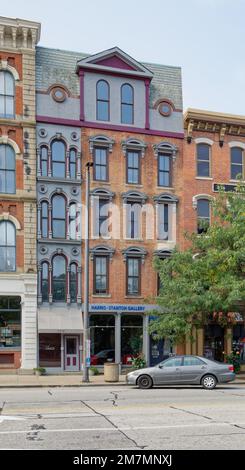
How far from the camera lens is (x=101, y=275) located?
33062 millimetres

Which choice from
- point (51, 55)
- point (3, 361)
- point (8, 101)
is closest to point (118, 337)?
point (3, 361)

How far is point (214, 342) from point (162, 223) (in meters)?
7.43

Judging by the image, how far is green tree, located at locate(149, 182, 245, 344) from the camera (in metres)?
27.1

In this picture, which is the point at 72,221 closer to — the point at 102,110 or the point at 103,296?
the point at 103,296

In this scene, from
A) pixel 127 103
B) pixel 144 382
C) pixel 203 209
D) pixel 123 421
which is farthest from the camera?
pixel 203 209

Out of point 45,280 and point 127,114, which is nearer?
point 45,280

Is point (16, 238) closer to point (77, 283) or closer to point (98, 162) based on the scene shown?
point (77, 283)

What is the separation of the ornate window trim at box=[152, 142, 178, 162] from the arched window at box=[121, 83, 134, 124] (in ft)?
6.81

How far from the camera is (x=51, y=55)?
33.9 metres

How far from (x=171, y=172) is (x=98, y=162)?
4.39 metres

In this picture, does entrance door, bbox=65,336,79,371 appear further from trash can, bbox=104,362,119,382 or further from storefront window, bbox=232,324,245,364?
storefront window, bbox=232,324,245,364

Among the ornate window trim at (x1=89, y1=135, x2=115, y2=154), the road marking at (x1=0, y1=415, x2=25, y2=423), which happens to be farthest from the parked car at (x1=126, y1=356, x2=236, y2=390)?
the ornate window trim at (x1=89, y1=135, x2=115, y2=154)

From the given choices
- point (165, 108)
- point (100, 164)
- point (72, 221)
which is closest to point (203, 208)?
point (165, 108)

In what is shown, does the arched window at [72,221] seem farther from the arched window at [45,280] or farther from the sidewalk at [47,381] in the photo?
the sidewalk at [47,381]
